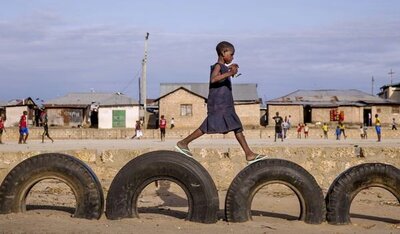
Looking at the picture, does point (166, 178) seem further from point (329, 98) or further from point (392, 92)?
point (392, 92)

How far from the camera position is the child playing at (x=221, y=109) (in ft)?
27.7

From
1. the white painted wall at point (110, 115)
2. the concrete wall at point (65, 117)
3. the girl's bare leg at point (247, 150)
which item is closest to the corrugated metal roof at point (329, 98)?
the white painted wall at point (110, 115)

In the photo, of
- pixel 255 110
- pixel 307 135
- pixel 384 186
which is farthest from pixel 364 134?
pixel 384 186

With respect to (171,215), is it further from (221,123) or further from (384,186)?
(384,186)

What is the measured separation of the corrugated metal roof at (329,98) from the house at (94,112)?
47.1 ft

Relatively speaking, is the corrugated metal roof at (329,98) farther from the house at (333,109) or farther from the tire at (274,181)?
the tire at (274,181)

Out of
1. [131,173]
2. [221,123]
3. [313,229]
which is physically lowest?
[313,229]

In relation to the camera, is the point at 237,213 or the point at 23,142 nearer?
the point at 237,213

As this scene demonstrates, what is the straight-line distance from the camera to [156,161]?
7855 mm

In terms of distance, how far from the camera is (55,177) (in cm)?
798

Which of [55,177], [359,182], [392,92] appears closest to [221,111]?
[359,182]

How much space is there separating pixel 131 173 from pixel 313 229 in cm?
245

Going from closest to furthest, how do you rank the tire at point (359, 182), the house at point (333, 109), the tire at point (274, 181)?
the tire at point (274, 181) → the tire at point (359, 182) → the house at point (333, 109)

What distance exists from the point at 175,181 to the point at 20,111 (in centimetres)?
5760
